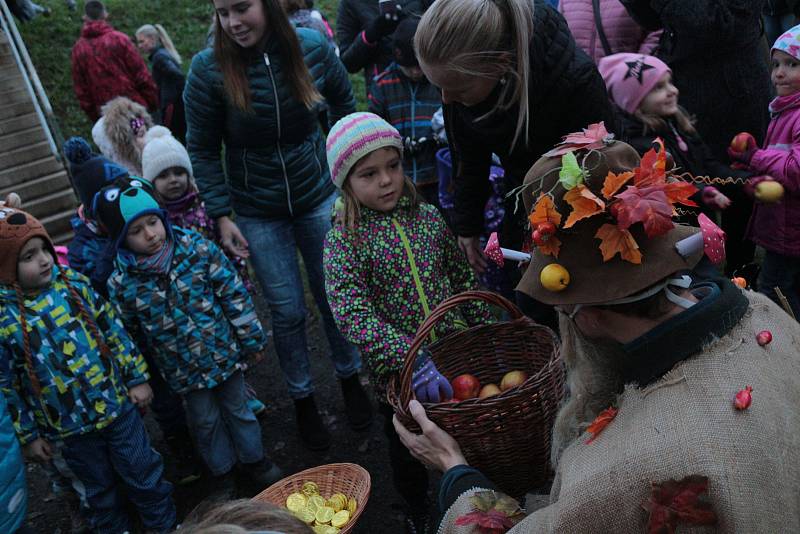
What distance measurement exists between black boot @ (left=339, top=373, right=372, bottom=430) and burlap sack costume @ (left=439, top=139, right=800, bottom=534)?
255cm

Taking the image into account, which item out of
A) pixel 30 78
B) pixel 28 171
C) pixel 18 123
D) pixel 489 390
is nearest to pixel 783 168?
pixel 489 390

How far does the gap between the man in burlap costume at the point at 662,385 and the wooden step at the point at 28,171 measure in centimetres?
836

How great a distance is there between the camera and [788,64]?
351 centimetres

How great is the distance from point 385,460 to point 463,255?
139 cm

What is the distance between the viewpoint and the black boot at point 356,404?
13.5 ft

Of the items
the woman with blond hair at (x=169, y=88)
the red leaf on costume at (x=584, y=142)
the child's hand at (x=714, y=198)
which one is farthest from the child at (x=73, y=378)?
the woman with blond hair at (x=169, y=88)

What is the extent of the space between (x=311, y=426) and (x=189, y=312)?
112cm

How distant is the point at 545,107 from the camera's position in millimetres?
2623

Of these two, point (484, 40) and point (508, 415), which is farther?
point (484, 40)

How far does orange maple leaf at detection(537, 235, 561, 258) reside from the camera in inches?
65.7

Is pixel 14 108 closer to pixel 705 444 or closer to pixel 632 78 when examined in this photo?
pixel 632 78

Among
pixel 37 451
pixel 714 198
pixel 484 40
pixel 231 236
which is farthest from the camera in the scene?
pixel 231 236

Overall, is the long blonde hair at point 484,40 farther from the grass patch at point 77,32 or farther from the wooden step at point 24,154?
the wooden step at point 24,154

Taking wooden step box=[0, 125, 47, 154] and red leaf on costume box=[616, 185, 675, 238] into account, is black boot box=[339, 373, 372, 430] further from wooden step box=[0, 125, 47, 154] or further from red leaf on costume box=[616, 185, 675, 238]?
wooden step box=[0, 125, 47, 154]
